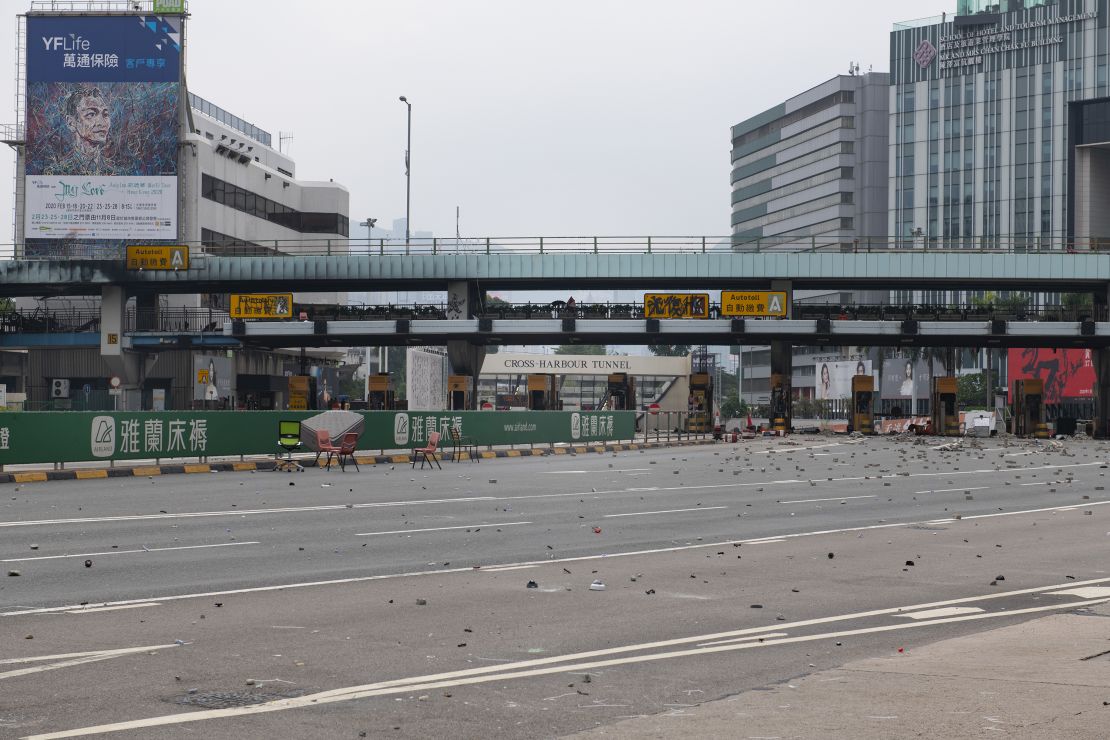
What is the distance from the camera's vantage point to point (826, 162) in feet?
509

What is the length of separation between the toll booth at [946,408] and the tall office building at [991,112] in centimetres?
6595

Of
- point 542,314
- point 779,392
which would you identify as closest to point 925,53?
point 779,392

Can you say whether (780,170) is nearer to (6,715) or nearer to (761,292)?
(761,292)

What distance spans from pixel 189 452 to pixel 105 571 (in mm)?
20096

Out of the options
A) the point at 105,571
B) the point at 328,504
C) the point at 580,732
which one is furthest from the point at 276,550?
the point at 580,732

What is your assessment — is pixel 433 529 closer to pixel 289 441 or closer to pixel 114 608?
pixel 114 608

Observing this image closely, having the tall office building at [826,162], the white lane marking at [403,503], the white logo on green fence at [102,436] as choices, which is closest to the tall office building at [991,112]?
the tall office building at [826,162]

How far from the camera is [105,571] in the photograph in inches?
494

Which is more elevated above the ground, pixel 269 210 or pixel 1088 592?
pixel 269 210

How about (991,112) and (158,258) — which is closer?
(158,258)

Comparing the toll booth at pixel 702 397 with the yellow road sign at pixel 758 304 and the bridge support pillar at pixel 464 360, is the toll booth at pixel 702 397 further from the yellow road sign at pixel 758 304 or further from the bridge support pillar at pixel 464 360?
Result: the bridge support pillar at pixel 464 360

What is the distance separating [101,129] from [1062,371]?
7758cm

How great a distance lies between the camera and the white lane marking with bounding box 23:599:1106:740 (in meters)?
6.40

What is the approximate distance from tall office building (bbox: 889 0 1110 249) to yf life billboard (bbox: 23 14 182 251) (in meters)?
89.3
